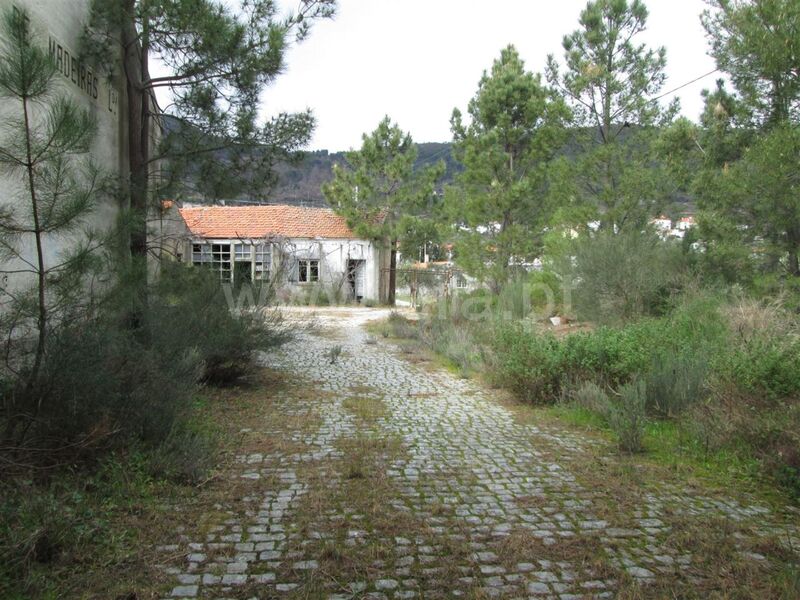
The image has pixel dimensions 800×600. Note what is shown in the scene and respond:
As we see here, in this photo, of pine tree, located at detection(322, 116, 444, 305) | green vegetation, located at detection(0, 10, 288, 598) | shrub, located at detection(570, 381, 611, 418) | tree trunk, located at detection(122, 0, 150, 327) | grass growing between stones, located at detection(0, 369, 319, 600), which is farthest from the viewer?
pine tree, located at detection(322, 116, 444, 305)

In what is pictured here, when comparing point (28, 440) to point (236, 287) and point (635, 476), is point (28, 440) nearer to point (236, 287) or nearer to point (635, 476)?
point (635, 476)

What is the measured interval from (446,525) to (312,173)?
26122 millimetres

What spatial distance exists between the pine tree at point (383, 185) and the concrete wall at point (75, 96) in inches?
710

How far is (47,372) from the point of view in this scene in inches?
148

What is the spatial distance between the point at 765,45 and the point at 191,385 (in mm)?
9433

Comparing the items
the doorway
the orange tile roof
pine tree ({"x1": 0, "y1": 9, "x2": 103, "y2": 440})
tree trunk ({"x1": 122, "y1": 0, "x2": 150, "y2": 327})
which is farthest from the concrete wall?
the doorway

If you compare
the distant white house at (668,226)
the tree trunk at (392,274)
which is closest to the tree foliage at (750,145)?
the distant white house at (668,226)

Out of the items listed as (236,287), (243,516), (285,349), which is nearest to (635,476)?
(243,516)

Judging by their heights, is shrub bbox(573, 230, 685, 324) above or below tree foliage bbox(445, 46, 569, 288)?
below

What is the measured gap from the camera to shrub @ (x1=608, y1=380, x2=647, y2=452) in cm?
521

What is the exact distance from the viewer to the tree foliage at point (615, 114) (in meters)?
16.7

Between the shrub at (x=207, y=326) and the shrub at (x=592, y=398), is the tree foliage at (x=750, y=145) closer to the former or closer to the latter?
the shrub at (x=592, y=398)

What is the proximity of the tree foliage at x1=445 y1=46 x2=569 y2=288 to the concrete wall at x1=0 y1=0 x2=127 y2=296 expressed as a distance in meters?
11.2

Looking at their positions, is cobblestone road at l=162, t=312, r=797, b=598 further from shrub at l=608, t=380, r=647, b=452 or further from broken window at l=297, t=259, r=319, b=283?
broken window at l=297, t=259, r=319, b=283
